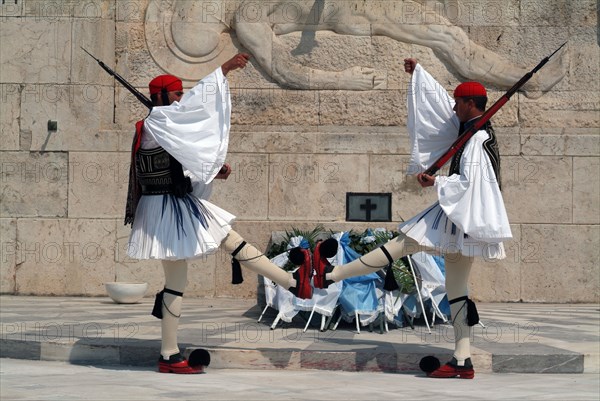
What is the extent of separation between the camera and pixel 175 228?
7465mm

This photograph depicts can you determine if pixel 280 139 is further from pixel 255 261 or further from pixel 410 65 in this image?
pixel 255 261

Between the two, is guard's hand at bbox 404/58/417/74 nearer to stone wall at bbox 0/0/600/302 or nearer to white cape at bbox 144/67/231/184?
white cape at bbox 144/67/231/184

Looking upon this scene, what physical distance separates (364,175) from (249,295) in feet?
A: 5.65

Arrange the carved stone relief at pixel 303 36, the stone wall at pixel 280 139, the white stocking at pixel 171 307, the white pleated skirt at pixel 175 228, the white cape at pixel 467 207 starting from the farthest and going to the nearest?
the carved stone relief at pixel 303 36, the stone wall at pixel 280 139, the white stocking at pixel 171 307, the white pleated skirt at pixel 175 228, the white cape at pixel 467 207

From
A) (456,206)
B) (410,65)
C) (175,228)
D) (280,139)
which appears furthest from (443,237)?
(280,139)

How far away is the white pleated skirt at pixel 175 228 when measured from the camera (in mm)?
7418

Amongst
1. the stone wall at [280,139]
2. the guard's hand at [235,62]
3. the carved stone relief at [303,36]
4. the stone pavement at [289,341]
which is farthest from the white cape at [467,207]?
the carved stone relief at [303,36]

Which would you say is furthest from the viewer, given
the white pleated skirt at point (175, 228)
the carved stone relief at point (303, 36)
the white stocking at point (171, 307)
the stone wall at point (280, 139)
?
the carved stone relief at point (303, 36)

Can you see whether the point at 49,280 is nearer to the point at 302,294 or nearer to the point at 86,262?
the point at 86,262

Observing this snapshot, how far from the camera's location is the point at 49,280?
1184 centimetres

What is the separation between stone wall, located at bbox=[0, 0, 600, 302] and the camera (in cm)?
1177

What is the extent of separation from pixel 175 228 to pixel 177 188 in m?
0.28

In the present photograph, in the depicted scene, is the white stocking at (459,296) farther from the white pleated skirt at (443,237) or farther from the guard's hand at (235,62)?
the guard's hand at (235,62)

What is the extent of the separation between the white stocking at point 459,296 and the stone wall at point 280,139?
13.3 ft
